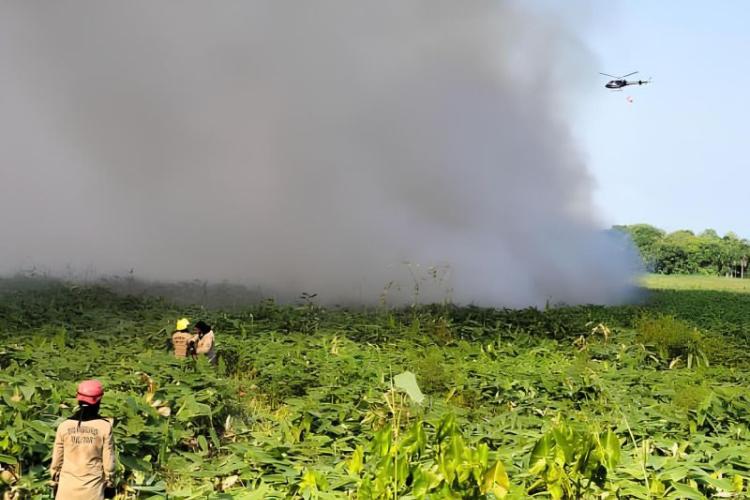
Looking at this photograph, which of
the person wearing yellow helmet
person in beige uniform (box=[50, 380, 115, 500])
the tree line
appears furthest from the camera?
the tree line

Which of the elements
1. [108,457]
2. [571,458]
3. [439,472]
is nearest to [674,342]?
[571,458]

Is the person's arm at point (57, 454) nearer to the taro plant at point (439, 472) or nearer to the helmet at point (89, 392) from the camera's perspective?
the helmet at point (89, 392)

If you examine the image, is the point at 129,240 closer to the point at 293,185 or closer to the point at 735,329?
the point at 293,185

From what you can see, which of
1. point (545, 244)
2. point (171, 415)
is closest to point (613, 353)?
point (171, 415)

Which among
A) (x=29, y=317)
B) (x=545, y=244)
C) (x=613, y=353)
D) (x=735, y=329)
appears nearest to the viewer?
(x=613, y=353)

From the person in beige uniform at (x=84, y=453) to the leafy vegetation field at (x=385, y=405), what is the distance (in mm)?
366

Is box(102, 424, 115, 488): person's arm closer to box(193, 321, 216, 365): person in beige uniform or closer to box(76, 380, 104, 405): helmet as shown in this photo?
box(76, 380, 104, 405): helmet

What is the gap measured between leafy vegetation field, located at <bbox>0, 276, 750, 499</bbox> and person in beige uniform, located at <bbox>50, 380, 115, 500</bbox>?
1.20ft

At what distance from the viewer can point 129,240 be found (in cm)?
2805

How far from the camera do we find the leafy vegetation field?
14.7 ft

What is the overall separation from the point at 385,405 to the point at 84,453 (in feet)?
10.7

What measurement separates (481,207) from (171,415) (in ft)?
71.9

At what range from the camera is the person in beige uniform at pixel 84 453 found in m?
4.94

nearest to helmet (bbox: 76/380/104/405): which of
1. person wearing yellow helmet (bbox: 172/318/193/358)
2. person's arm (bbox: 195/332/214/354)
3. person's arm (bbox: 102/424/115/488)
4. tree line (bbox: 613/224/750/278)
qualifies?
person's arm (bbox: 102/424/115/488)
